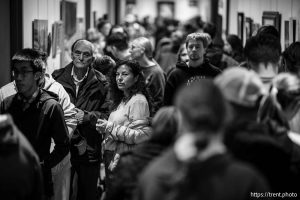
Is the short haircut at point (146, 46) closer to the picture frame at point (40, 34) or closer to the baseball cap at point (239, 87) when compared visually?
the picture frame at point (40, 34)

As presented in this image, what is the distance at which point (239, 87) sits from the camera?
4.27 m

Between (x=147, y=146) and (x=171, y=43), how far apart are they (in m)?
10.5

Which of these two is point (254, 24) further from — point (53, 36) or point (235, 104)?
point (235, 104)

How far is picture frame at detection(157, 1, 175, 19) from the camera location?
39406 millimetres

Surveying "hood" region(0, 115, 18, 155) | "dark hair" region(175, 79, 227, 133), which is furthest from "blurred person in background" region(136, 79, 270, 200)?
"hood" region(0, 115, 18, 155)

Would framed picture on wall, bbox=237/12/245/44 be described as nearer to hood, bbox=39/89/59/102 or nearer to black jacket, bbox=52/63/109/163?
black jacket, bbox=52/63/109/163

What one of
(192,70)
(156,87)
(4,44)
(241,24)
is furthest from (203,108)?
(241,24)

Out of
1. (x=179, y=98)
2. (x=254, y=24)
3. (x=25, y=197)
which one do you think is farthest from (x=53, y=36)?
(x=179, y=98)

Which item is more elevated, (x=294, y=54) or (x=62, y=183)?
(x=294, y=54)

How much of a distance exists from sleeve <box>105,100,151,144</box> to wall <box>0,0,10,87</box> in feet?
6.39

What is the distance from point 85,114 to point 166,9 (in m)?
32.3

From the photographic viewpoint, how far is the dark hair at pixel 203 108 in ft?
11.6

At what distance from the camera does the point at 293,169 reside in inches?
190

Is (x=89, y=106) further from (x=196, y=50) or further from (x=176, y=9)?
(x=176, y=9)
